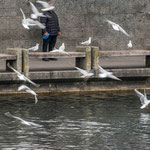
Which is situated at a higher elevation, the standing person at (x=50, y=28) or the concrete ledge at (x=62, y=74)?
the standing person at (x=50, y=28)

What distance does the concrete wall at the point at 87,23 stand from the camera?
29594 millimetres

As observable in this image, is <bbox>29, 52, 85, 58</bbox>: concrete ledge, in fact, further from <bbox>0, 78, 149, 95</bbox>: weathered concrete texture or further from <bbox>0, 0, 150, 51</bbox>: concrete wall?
<bbox>0, 0, 150, 51</bbox>: concrete wall

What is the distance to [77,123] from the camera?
2069 cm

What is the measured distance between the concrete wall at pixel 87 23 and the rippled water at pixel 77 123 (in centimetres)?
524

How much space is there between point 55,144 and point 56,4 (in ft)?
41.6

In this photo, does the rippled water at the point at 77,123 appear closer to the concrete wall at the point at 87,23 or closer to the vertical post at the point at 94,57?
the vertical post at the point at 94,57

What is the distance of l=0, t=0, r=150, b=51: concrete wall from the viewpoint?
2959cm

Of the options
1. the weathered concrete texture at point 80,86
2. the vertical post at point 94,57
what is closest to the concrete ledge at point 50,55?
the vertical post at point 94,57

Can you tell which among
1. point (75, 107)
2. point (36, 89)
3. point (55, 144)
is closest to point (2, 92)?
point (36, 89)

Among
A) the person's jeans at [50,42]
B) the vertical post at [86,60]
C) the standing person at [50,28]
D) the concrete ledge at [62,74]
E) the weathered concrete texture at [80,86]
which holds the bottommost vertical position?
the weathered concrete texture at [80,86]

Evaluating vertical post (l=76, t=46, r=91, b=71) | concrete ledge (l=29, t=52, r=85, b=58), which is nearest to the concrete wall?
vertical post (l=76, t=46, r=91, b=71)

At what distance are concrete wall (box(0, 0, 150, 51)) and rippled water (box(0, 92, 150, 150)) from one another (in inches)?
206

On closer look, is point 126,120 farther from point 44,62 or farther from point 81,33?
point 81,33

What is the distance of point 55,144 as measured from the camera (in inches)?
716
